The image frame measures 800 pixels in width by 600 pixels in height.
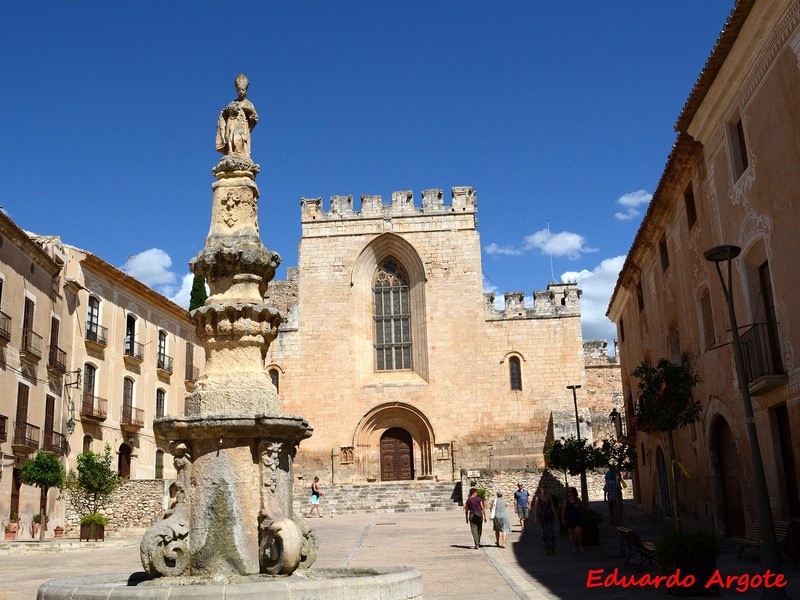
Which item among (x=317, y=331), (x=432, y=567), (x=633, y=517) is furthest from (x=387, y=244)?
(x=432, y=567)

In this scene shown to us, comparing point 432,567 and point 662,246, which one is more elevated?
point 662,246

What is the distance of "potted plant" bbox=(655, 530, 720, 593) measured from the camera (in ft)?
30.0

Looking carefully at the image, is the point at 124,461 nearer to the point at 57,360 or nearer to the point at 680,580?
the point at 57,360

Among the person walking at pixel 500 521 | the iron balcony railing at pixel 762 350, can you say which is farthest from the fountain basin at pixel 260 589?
the person walking at pixel 500 521

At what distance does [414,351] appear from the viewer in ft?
117

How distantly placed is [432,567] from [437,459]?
20.9 meters

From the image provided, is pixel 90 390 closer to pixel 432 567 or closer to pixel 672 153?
pixel 432 567

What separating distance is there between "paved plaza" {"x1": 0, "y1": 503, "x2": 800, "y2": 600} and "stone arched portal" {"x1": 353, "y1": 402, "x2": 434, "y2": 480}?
10.8 meters

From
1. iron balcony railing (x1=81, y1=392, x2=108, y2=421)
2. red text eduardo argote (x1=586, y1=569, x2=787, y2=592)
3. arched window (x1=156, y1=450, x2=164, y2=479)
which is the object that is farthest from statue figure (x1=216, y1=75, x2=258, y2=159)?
arched window (x1=156, y1=450, x2=164, y2=479)

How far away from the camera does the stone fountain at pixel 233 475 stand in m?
6.37

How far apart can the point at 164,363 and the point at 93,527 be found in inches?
494

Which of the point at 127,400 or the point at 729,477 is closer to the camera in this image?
the point at 729,477

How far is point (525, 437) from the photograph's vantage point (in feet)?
112

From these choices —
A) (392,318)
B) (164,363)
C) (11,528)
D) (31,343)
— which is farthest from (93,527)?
(392,318)
